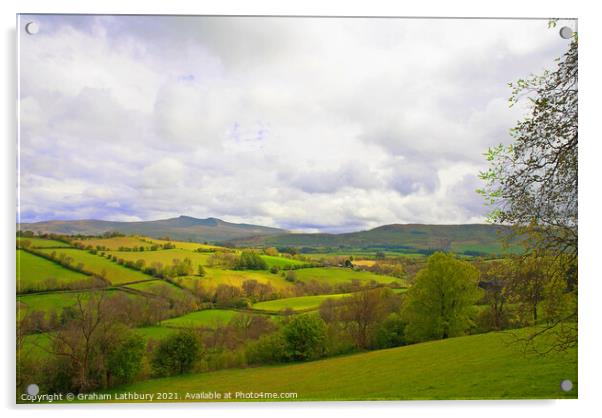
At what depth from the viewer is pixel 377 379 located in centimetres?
445

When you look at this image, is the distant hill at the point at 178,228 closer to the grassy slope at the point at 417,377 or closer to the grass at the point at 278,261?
the grass at the point at 278,261

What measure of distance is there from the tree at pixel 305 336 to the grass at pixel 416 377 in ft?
0.52

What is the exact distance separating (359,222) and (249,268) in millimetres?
1559

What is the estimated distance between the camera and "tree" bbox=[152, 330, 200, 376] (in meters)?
4.54

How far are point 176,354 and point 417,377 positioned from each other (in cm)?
288

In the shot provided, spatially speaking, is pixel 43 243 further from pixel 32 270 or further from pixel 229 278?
pixel 229 278

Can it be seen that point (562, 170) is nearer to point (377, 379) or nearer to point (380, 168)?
point (380, 168)

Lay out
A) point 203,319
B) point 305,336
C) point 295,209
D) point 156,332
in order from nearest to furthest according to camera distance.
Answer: point 156,332
point 203,319
point 305,336
point 295,209

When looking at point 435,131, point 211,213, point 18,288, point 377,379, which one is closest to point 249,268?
point 211,213

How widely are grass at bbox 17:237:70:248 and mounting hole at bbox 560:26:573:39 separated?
6.52 meters

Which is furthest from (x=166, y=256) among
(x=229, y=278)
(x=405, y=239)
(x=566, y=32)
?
(x=566, y=32)

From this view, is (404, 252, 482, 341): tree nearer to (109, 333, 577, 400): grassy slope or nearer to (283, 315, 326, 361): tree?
(109, 333, 577, 400): grassy slope

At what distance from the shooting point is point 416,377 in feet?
14.4

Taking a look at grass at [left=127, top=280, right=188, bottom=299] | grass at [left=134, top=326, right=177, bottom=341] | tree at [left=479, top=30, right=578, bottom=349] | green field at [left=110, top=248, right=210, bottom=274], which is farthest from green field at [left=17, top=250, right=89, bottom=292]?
tree at [left=479, top=30, right=578, bottom=349]
